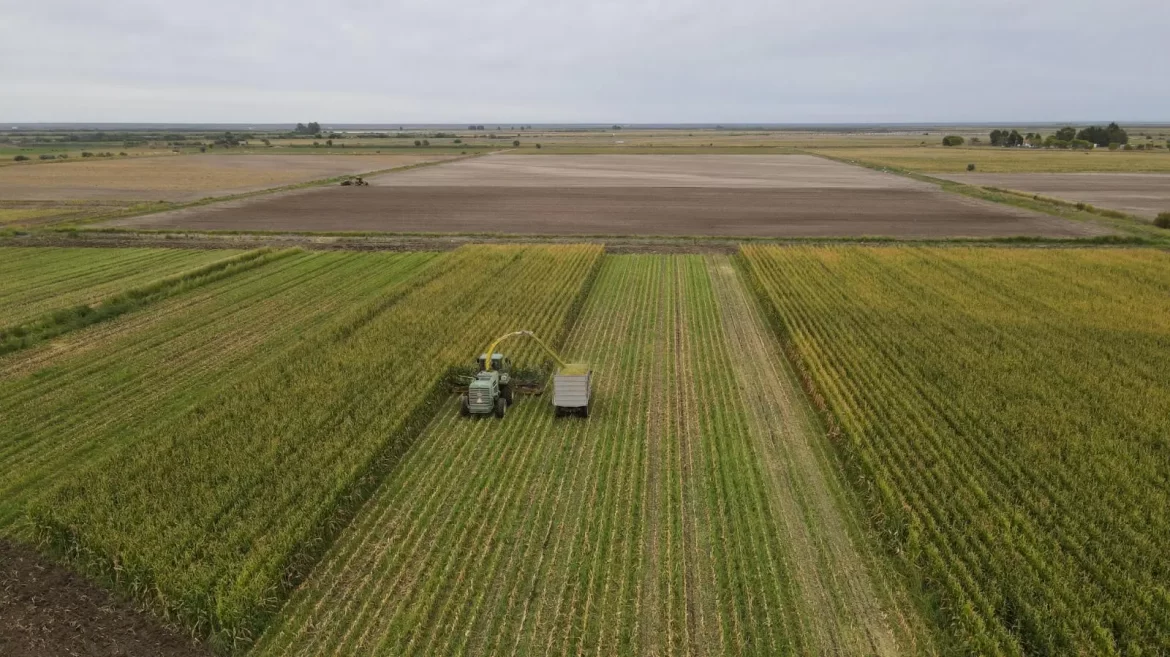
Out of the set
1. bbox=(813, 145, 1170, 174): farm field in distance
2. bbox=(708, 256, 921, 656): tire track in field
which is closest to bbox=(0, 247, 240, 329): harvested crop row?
bbox=(708, 256, 921, 656): tire track in field

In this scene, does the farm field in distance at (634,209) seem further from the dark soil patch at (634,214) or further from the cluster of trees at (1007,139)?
the cluster of trees at (1007,139)

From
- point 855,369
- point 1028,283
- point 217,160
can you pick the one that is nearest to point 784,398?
point 855,369

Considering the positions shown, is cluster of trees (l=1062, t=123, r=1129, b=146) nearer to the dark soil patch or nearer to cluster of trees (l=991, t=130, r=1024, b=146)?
cluster of trees (l=991, t=130, r=1024, b=146)

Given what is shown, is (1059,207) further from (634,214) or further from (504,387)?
(504,387)

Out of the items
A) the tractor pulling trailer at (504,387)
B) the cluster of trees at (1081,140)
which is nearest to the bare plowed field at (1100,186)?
the tractor pulling trailer at (504,387)

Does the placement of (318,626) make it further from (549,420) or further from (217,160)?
(217,160)

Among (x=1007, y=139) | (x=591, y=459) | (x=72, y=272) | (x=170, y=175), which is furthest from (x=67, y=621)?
(x=1007, y=139)
